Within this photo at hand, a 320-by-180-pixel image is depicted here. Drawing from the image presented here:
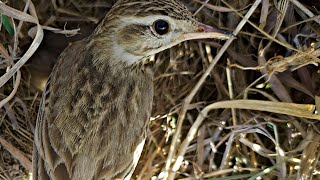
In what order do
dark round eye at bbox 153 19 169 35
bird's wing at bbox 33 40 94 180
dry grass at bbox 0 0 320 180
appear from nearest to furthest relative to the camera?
dark round eye at bbox 153 19 169 35, bird's wing at bbox 33 40 94 180, dry grass at bbox 0 0 320 180

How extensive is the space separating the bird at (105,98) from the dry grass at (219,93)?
1.18 feet

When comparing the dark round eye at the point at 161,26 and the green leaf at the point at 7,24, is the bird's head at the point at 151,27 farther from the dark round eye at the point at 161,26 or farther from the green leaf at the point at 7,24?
the green leaf at the point at 7,24

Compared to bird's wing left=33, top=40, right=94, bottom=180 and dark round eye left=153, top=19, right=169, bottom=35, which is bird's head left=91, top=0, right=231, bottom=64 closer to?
dark round eye left=153, top=19, right=169, bottom=35

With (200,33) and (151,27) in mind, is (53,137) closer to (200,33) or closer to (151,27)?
(151,27)

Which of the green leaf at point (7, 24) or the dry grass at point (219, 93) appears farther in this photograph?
the dry grass at point (219, 93)

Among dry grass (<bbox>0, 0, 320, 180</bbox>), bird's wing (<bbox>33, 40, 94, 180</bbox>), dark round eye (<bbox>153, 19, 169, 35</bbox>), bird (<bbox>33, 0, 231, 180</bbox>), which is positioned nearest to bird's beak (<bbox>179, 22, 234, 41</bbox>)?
bird (<bbox>33, 0, 231, 180</bbox>)

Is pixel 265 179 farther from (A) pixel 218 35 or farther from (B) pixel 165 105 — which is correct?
(A) pixel 218 35

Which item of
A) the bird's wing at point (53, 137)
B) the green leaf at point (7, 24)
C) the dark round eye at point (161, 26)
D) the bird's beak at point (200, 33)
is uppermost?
the green leaf at point (7, 24)

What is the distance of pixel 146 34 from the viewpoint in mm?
4250

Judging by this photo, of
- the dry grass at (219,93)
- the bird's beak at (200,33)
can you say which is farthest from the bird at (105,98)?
the dry grass at (219,93)

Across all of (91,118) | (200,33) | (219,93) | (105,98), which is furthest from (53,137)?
(219,93)

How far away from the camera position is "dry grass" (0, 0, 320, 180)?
4.87 meters

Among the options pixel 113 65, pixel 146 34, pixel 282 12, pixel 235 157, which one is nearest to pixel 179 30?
pixel 146 34

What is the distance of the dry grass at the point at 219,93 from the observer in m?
4.87
